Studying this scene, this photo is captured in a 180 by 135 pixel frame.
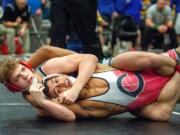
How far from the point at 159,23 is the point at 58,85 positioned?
7.43m

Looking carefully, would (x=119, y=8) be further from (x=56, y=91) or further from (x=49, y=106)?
(x=49, y=106)

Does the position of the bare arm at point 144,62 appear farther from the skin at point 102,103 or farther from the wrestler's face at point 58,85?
the wrestler's face at point 58,85

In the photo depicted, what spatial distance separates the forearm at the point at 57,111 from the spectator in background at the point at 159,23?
24.0ft

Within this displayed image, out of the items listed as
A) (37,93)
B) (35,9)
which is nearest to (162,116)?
(37,93)

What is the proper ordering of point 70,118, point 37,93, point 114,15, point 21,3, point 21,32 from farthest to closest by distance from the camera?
1. point 114,15
2. point 21,32
3. point 21,3
4. point 70,118
5. point 37,93

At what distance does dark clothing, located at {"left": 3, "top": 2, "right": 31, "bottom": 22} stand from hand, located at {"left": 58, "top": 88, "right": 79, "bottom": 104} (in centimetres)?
624

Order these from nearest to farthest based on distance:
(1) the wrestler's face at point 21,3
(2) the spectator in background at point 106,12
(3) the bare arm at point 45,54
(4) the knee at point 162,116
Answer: (4) the knee at point 162,116, (3) the bare arm at point 45,54, (1) the wrestler's face at point 21,3, (2) the spectator in background at point 106,12

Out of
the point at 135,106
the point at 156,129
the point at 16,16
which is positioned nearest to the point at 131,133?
the point at 156,129

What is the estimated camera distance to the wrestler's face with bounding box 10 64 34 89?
12.1 feet

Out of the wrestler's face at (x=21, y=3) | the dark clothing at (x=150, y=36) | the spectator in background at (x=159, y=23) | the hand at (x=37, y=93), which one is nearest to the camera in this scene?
the hand at (x=37, y=93)

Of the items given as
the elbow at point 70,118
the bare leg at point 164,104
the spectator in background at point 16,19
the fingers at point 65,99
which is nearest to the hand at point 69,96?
the fingers at point 65,99

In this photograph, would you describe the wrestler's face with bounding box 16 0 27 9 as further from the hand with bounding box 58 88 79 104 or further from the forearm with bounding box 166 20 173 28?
the hand with bounding box 58 88 79 104

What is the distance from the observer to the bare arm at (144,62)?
12.4 feet

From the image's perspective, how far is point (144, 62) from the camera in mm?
3771
